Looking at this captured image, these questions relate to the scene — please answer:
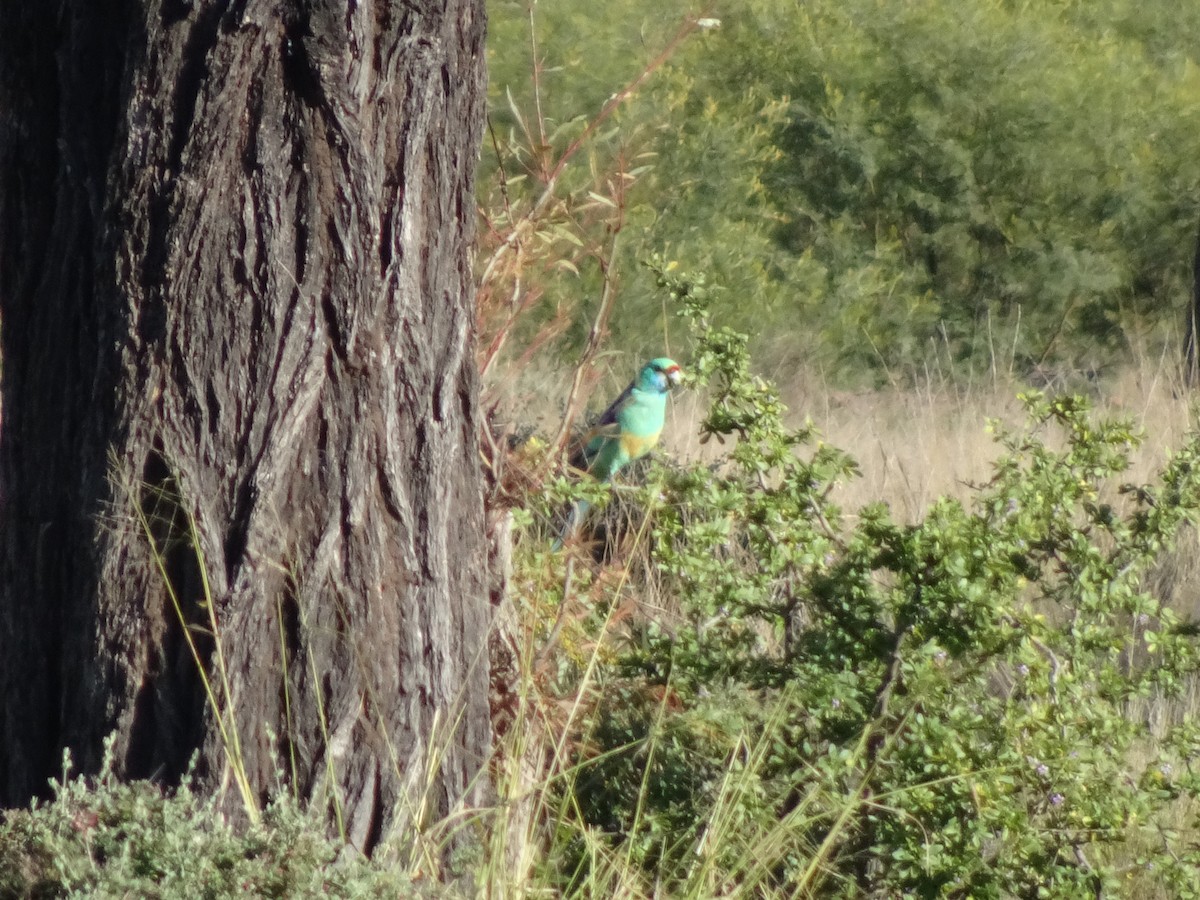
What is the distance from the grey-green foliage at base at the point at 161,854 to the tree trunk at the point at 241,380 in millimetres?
142

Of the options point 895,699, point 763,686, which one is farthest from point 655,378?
point 895,699

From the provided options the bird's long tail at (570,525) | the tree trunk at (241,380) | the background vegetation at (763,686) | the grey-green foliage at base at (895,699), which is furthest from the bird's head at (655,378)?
the tree trunk at (241,380)

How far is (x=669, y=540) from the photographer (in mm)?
3596

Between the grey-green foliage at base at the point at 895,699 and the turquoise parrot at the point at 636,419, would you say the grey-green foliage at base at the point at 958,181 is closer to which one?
the turquoise parrot at the point at 636,419

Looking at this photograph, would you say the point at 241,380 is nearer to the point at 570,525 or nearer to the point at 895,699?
the point at 895,699

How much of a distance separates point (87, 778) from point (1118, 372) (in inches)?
488

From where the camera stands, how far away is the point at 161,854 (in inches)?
96.5

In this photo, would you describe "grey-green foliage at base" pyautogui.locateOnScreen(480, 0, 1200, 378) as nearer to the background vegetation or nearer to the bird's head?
the bird's head

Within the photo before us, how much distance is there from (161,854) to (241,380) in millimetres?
823

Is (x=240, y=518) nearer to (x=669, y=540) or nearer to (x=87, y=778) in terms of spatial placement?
(x=87, y=778)

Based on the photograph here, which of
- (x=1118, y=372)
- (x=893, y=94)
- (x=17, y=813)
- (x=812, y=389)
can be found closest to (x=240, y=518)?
A: (x=17, y=813)

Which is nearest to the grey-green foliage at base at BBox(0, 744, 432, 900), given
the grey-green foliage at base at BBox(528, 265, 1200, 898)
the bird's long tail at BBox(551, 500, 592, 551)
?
the grey-green foliage at base at BBox(528, 265, 1200, 898)

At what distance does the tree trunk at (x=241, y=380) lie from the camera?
266 centimetres

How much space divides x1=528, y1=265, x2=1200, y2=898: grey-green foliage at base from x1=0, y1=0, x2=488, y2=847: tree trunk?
62 cm
